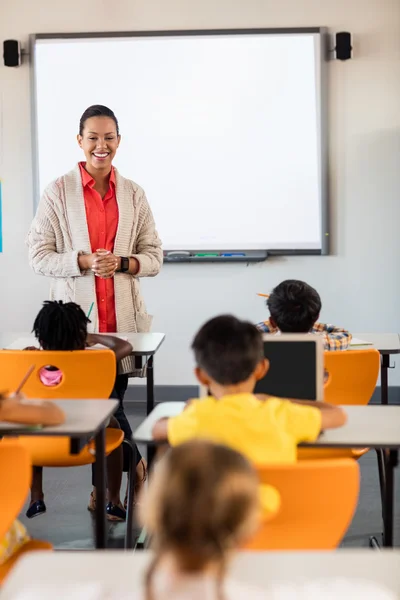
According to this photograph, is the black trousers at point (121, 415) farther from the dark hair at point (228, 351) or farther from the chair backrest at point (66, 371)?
the dark hair at point (228, 351)

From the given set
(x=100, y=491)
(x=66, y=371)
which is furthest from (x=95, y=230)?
(x=100, y=491)

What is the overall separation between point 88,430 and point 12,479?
1.27 ft

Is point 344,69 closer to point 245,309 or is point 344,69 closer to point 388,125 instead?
point 388,125

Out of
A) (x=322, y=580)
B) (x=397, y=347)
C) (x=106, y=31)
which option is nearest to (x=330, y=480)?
(x=322, y=580)

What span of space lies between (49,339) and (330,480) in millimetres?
1533

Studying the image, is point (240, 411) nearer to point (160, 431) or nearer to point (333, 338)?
point (160, 431)

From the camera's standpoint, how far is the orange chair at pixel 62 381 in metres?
2.72

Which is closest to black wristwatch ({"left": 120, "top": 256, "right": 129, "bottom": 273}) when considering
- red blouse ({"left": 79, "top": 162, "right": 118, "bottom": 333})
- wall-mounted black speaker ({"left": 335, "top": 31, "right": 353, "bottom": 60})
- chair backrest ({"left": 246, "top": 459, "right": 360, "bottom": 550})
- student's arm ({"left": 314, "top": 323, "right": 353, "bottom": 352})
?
red blouse ({"left": 79, "top": 162, "right": 118, "bottom": 333})

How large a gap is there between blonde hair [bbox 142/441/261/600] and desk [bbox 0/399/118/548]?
1097 millimetres

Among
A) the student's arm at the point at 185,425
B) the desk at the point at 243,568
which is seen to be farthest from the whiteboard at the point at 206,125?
the desk at the point at 243,568

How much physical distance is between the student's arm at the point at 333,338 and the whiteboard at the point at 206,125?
1.95m

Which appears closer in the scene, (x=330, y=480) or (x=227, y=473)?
(x=227, y=473)

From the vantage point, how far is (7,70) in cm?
516

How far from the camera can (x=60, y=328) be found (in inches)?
111
